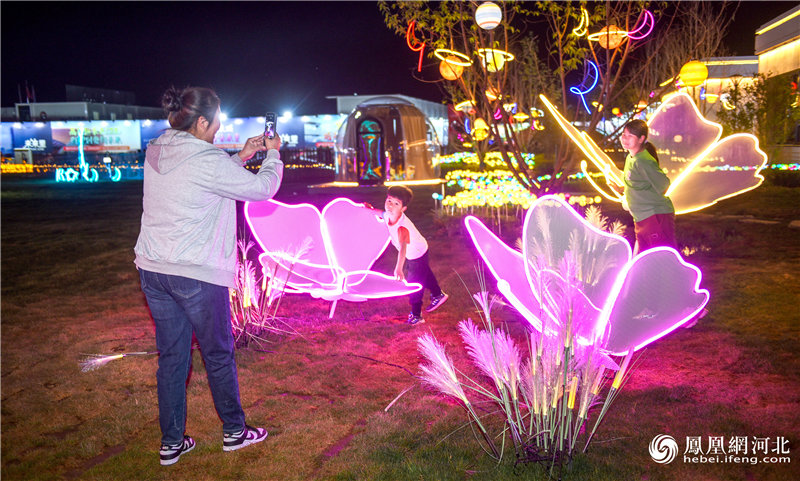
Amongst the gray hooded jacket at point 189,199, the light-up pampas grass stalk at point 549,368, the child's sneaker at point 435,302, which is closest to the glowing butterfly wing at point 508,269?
the light-up pampas grass stalk at point 549,368

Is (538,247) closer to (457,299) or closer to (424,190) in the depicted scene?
(457,299)

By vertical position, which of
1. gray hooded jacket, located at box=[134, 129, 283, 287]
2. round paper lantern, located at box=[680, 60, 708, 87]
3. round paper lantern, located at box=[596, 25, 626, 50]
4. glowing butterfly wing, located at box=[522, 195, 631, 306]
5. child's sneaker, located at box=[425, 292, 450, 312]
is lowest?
child's sneaker, located at box=[425, 292, 450, 312]

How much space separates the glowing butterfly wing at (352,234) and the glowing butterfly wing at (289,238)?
10 centimetres

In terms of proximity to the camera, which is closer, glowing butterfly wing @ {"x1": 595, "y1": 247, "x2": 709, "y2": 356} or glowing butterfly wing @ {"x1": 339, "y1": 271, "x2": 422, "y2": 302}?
glowing butterfly wing @ {"x1": 595, "y1": 247, "x2": 709, "y2": 356}

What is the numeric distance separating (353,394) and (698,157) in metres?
4.32

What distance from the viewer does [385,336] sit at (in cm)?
513

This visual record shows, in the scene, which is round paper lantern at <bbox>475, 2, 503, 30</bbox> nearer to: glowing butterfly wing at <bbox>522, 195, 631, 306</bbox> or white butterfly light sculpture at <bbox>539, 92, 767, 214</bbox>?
white butterfly light sculpture at <bbox>539, 92, 767, 214</bbox>

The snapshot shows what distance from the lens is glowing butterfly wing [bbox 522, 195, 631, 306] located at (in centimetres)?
325

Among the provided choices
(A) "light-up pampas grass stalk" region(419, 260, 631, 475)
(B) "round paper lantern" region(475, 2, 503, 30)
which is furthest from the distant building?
(A) "light-up pampas grass stalk" region(419, 260, 631, 475)

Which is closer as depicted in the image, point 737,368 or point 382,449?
point 382,449

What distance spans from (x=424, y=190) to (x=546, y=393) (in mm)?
16061

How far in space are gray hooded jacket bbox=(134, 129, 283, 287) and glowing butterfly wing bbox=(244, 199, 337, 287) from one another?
7.18 feet

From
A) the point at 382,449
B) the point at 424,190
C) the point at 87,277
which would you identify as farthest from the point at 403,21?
the point at 424,190

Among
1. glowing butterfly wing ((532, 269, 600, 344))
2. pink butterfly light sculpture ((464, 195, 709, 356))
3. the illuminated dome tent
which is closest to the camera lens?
glowing butterfly wing ((532, 269, 600, 344))
